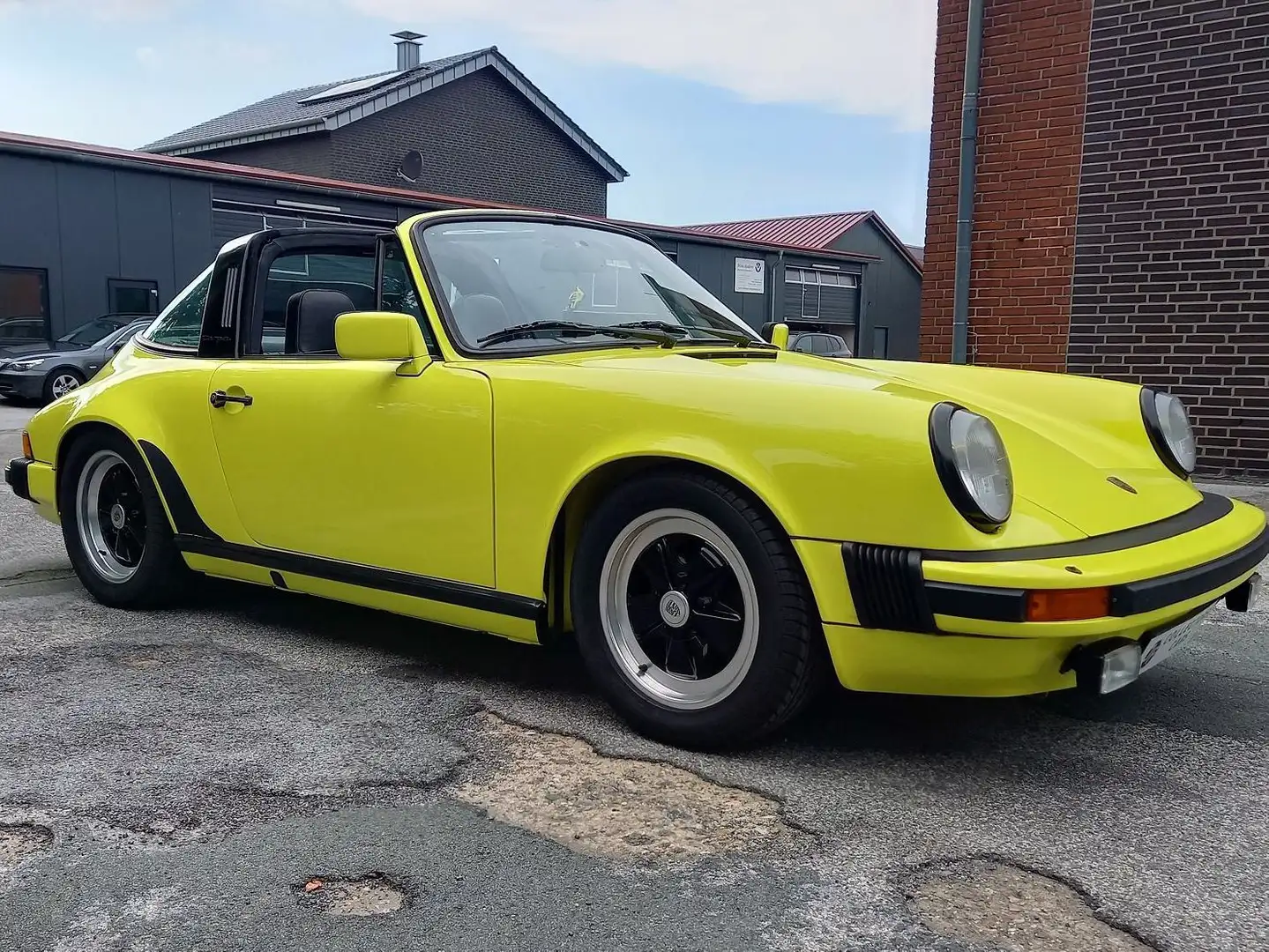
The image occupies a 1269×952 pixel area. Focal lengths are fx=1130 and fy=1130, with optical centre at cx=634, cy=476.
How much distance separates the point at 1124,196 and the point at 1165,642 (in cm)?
596

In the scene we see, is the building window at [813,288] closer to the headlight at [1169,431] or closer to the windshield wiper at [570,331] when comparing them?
the headlight at [1169,431]

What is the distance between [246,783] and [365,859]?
52cm

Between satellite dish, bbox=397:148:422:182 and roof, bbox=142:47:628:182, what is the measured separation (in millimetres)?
1332

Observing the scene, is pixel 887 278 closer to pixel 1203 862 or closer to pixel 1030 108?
pixel 1030 108

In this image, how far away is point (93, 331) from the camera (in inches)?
660

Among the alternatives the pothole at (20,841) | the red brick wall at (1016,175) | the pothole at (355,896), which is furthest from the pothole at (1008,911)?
the red brick wall at (1016,175)

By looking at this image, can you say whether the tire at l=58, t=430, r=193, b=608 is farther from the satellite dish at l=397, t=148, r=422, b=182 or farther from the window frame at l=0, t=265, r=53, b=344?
the satellite dish at l=397, t=148, r=422, b=182

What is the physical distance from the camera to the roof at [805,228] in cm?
3734

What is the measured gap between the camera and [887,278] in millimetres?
37156

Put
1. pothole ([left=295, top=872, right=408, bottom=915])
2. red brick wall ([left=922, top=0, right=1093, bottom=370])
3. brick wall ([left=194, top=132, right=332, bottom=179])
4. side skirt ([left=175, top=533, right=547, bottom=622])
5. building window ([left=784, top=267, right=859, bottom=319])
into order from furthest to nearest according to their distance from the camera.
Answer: building window ([left=784, top=267, right=859, bottom=319]) < brick wall ([left=194, top=132, right=332, bottom=179]) < red brick wall ([left=922, top=0, right=1093, bottom=370]) < side skirt ([left=175, top=533, right=547, bottom=622]) < pothole ([left=295, top=872, right=408, bottom=915])

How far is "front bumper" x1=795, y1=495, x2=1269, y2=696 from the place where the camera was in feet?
7.64

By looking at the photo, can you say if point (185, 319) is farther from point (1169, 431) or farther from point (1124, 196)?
point (1124, 196)

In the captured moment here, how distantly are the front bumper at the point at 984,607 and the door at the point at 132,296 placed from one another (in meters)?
18.0

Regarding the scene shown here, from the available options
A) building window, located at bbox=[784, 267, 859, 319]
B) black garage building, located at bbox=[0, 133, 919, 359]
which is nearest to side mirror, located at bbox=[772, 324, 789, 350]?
black garage building, located at bbox=[0, 133, 919, 359]
